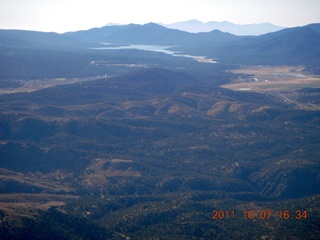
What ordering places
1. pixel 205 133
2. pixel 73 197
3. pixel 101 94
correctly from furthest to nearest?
pixel 101 94 → pixel 205 133 → pixel 73 197

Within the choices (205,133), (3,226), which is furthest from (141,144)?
(3,226)

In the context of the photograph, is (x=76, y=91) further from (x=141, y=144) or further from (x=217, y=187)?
(x=217, y=187)

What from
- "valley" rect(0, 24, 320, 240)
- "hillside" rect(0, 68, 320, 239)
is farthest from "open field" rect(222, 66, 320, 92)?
"hillside" rect(0, 68, 320, 239)
